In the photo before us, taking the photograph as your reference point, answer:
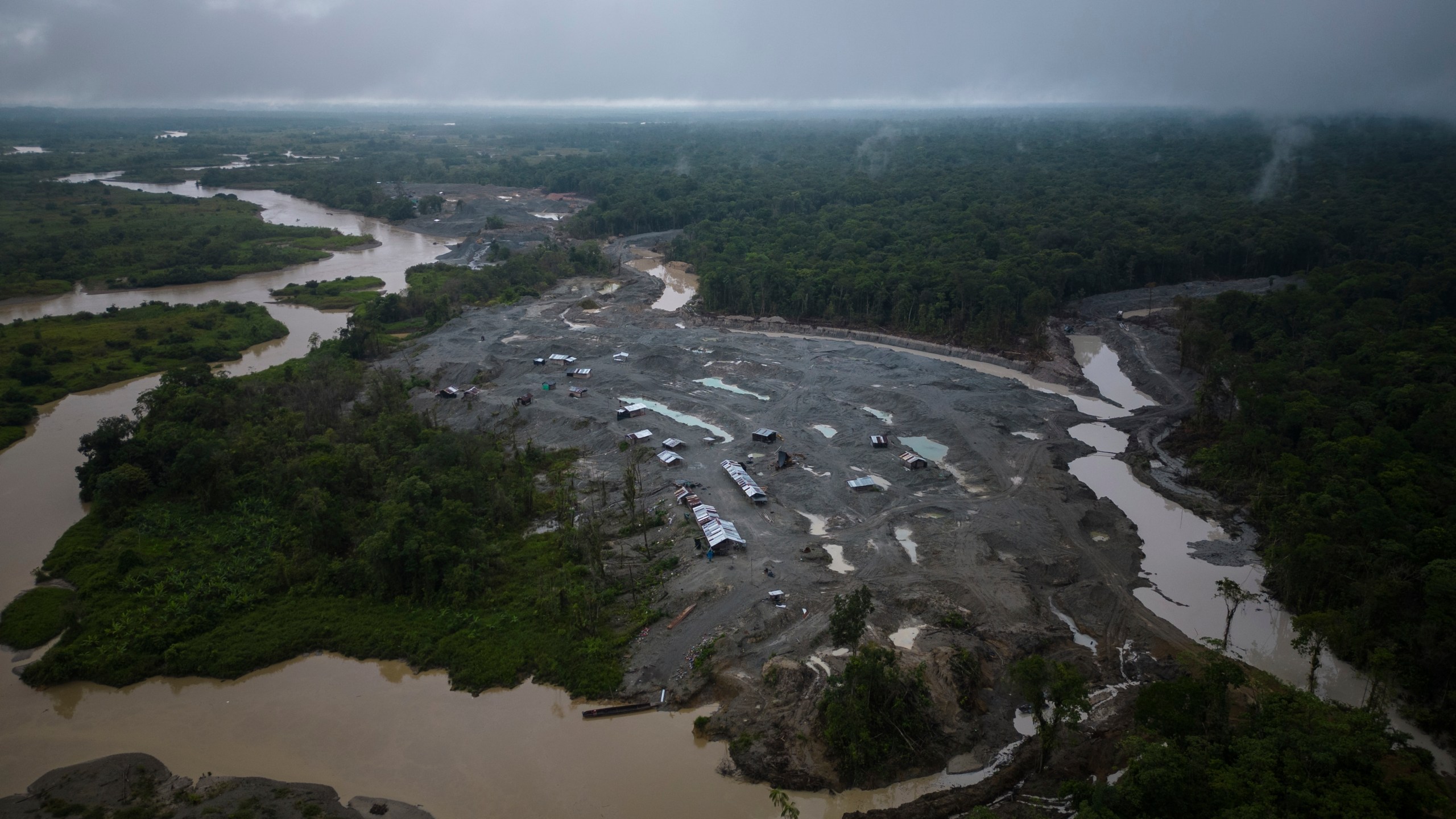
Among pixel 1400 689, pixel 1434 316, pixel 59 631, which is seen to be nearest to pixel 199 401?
pixel 59 631

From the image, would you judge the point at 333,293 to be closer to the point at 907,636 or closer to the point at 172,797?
the point at 172,797

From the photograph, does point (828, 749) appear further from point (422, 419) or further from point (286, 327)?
point (286, 327)

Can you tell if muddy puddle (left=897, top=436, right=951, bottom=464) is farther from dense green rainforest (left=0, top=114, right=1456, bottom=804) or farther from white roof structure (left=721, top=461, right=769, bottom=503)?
dense green rainforest (left=0, top=114, right=1456, bottom=804)

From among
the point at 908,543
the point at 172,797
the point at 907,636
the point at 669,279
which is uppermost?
the point at 669,279

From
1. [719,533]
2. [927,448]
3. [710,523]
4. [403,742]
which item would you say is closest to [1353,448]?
[927,448]

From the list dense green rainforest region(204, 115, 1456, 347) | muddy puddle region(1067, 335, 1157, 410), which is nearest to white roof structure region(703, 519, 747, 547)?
muddy puddle region(1067, 335, 1157, 410)
